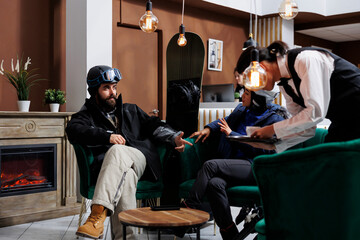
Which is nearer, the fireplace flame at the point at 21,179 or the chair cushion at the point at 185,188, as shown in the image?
the chair cushion at the point at 185,188

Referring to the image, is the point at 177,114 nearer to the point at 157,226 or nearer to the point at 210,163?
the point at 210,163

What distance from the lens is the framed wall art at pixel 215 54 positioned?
7160mm

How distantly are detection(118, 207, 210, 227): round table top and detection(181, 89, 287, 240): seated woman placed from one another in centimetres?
Result: 52

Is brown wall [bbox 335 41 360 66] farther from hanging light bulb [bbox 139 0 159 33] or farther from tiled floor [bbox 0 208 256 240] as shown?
hanging light bulb [bbox 139 0 159 33]

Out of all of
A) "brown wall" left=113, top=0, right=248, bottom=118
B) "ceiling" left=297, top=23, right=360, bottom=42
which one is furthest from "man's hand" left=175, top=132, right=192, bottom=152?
"ceiling" left=297, top=23, right=360, bottom=42

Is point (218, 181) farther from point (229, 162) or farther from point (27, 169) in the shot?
point (27, 169)

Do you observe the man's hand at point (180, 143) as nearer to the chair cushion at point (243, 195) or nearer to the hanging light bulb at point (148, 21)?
the chair cushion at point (243, 195)

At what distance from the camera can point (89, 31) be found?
475 cm

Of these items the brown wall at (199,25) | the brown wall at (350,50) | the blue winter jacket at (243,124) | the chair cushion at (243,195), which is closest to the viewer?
the chair cushion at (243,195)

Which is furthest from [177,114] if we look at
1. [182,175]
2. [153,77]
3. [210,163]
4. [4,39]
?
[153,77]

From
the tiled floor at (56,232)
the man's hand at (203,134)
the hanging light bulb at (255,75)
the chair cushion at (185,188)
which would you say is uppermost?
the hanging light bulb at (255,75)

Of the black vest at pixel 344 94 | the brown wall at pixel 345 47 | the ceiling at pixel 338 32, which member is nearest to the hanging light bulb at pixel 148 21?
the black vest at pixel 344 94

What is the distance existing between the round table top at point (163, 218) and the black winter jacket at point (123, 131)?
3.04ft

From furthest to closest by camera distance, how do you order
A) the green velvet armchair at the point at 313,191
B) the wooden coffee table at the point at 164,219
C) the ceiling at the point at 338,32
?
1. the ceiling at the point at 338,32
2. the wooden coffee table at the point at 164,219
3. the green velvet armchair at the point at 313,191
